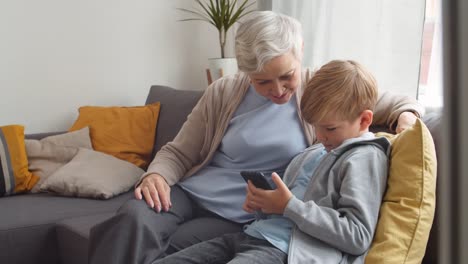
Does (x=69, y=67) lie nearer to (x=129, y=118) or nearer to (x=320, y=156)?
(x=129, y=118)

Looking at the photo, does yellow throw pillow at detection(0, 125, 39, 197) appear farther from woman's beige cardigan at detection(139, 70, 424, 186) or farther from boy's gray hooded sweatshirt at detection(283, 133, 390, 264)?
boy's gray hooded sweatshirt at detection(283, 133, 390, 264)

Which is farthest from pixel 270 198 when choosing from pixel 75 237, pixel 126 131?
pixel 126 131

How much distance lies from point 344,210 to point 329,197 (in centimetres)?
7

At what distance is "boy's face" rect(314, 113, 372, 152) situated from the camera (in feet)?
4.23

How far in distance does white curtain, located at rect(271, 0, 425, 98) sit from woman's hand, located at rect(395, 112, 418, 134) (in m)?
0.65

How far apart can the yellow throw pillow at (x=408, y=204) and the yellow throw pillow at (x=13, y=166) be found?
187 cm

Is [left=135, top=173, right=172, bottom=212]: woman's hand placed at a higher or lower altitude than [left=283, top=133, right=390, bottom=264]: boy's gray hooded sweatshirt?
lower

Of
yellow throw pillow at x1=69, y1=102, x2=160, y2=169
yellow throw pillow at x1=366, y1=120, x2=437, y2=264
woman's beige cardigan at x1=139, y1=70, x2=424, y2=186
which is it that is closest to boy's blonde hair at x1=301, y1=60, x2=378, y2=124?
A: yellow throw pillow at x1=366, y1=120, x2=437, y2=264

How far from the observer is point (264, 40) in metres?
1.52

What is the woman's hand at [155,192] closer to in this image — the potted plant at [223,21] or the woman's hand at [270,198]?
the woman's hand at [270,198]

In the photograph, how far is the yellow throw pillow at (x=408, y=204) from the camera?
45.2 inches

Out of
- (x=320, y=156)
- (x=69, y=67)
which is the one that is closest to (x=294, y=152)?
(x=320, y=156)

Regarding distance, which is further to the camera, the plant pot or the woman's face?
the plant pot

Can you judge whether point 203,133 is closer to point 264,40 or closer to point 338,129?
point 264,40
